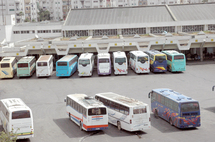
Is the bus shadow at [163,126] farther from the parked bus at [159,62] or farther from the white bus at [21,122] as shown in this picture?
the parked bus at [159,62]

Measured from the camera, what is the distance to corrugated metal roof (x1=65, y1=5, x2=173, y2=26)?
70250mm

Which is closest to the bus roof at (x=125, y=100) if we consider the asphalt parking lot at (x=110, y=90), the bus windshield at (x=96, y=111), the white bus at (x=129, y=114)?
the white bus at (x=129, y=114)

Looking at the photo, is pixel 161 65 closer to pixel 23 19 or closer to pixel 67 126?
pixel 67 126

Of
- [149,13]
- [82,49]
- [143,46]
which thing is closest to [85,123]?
[82,49]

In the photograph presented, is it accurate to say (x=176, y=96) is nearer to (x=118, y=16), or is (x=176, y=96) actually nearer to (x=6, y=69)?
(x=6, y=69)

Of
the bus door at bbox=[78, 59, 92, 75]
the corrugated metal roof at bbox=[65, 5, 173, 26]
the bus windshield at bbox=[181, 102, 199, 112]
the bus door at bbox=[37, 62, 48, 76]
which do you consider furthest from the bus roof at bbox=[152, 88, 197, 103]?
the corrugated metal roof at bbox=[65, 5, 173, 26]

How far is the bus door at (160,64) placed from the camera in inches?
1780

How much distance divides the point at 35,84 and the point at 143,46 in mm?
22568

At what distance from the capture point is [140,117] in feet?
74.8

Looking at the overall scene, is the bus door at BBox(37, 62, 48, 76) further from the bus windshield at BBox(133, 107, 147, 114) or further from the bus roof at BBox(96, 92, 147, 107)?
the bus windshield at BBox(133, 107, 147, 114)

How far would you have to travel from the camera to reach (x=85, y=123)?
75.7 feet

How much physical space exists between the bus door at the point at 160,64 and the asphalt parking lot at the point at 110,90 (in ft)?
2.18

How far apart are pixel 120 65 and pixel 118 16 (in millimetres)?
28356

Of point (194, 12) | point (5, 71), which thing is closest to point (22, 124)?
point (5, 71)
